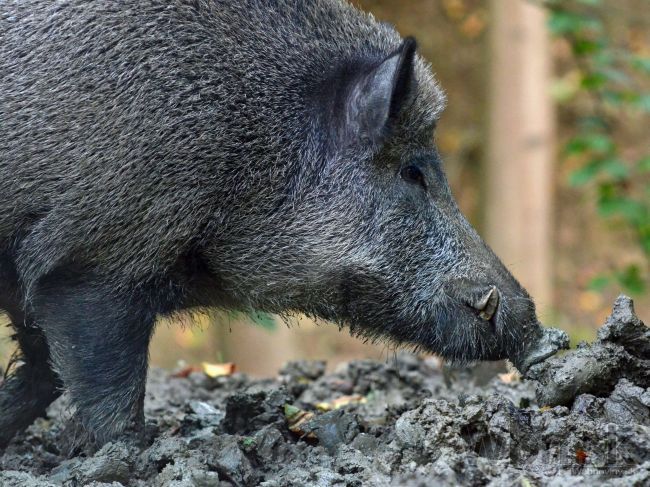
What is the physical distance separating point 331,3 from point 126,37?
3.40 ft

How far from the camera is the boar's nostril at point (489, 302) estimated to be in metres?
4.43

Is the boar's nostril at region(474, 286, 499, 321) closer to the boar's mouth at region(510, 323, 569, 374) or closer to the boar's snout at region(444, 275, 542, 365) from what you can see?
the boar's snout at region(444, 275, 542, 365)

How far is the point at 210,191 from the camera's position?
13.9ft

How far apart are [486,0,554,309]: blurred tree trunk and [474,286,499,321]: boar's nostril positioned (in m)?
5.57

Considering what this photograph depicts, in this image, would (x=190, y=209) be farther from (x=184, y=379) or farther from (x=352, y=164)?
(x=184, y=379)

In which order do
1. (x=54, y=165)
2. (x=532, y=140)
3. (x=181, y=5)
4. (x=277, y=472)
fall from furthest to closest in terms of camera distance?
(x=532, y=140)
(x=181, y=5)
(x=54, y=165)
(x=277, y=472)

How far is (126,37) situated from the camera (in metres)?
4.26

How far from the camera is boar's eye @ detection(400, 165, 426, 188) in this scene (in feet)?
15.2

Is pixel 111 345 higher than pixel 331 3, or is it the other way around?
pixel 331 3

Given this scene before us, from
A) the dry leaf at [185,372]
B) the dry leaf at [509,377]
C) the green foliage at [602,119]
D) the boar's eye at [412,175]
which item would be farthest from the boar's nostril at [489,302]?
the green foliage at [602,119]

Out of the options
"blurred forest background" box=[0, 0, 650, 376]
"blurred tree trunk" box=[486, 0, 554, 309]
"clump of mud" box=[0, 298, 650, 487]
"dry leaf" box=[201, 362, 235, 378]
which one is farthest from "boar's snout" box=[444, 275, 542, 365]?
"blurred tree trunk" box=[486, 0, 554, 309]

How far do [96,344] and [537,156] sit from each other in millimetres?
6654

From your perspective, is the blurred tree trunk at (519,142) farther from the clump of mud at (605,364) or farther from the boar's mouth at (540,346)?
the clump of mud at (605,364)

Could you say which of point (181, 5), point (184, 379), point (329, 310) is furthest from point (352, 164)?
point (184, 379)
